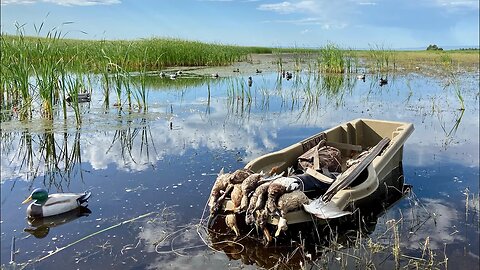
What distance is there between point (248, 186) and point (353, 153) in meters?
2.87

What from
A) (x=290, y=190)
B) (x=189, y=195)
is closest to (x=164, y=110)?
(x=189, y=195)

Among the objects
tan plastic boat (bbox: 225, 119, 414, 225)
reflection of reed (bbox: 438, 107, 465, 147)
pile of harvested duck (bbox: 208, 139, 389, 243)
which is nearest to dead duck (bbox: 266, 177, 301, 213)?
pile of harvested duck (bbox: 208, 139, 389, 243)

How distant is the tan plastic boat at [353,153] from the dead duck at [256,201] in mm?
163

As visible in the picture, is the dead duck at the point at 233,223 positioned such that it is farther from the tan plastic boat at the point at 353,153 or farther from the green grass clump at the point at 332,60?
the green grass clump at the point at 332,60

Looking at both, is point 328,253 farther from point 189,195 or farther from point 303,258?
point 189,195

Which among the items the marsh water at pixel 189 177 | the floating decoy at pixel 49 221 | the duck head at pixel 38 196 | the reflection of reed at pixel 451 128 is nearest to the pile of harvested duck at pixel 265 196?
the marsh water at pixel 189 177

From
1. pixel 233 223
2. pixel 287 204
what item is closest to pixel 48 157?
pixel 233 223

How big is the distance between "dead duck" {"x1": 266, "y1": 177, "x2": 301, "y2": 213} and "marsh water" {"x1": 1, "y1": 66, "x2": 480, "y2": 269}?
37 centimetres

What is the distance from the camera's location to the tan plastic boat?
3918 millimetres

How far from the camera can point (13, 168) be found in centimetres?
593

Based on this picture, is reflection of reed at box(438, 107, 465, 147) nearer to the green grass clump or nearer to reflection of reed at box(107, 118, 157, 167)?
reflection of reed at box(107, 118, 157, 167)

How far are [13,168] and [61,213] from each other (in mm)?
1881

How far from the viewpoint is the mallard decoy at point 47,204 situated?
4.38 meters

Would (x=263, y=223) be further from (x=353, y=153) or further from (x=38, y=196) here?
(x=353, y=153)
